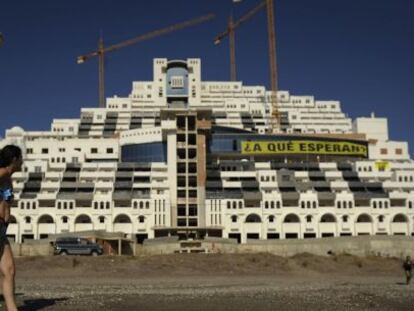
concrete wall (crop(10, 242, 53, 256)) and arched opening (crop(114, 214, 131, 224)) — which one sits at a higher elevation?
arched opening (crop(114, 214, 131, 224))

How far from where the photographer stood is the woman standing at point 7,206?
10562 mm

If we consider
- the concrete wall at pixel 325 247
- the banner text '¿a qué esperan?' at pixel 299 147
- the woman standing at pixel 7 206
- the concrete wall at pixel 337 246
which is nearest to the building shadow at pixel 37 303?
the woman standing at pixel 7 206

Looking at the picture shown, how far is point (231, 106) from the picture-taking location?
18988 cm

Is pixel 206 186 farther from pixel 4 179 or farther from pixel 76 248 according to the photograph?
pixel 4 179

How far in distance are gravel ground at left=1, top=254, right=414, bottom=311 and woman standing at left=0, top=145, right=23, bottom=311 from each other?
547 cm

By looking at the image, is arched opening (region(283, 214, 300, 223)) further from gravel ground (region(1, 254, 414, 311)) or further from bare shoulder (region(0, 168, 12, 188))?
bare shoulder (region(0, 168, 12, 188))

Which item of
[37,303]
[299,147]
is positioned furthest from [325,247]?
[37,303]

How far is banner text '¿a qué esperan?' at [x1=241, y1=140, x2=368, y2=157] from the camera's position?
137 meters

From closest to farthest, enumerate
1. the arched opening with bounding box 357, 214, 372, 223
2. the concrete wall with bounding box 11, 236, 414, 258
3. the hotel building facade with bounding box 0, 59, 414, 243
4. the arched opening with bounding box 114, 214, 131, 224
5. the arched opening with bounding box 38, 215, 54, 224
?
1. the concrete wall with bounding box 11, 236, 414, 258
2. the arched opening with bounding box 38, 215, 54, 224
3. the hotel building facade with bounding box 0, 59, 414, 243
4. the arched opening with bounding box 114, 214, 131, 224
5. the arched opening with bounding box 357, 214, 372, 223

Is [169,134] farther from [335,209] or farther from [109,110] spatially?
[109,110]

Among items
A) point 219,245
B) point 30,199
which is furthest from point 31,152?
point 219,245

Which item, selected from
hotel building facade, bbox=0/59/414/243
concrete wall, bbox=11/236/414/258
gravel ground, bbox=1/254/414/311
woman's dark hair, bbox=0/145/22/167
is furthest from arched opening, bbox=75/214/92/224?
woman's dark hair, bbox=0/145/22/167

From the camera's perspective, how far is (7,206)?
35.4 ft

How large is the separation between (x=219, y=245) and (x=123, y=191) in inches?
1453
